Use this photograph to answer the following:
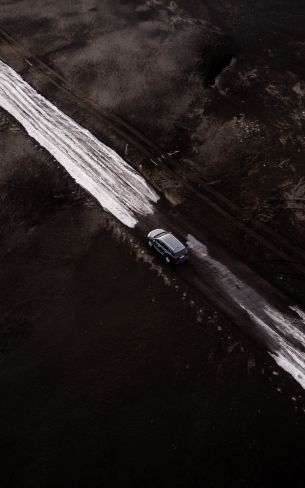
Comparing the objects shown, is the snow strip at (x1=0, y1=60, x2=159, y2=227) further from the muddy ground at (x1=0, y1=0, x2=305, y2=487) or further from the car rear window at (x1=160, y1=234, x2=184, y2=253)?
the car rear window at (x1=160, y1=234, x2=184, y2=253)

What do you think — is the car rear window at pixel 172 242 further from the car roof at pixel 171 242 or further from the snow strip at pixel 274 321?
the snow strip at pixel 274 321

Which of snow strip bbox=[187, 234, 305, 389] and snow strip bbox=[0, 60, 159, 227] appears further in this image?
snow strip bbox=[0, 60, 159, 227]

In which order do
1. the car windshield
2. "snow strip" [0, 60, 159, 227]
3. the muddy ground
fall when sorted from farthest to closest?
"snow strip" [0, 60, 159, 227] → the car windshield → the muddy ground

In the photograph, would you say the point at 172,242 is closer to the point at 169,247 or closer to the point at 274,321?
the point at 169,247

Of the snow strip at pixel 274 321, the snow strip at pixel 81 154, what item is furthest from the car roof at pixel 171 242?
the snow strip at pixel 81 154

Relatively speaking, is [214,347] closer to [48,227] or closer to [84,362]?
[84,362]

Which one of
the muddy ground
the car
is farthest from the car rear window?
the muddy ground
